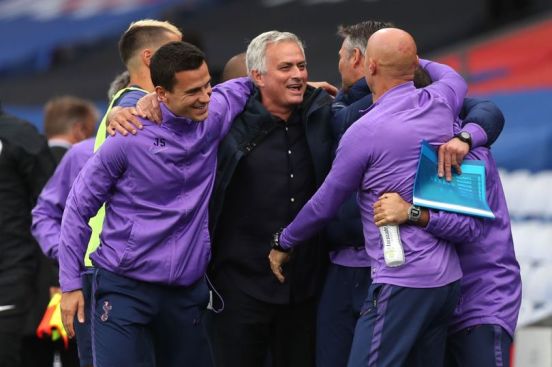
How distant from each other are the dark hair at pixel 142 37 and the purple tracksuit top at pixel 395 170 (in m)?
1.18

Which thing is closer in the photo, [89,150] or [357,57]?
[357,57]

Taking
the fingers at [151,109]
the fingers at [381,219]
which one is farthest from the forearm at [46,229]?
the fingers at [381,219]

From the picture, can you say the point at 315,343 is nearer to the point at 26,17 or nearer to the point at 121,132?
the point at 121,132

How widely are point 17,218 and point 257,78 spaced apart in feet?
5.31

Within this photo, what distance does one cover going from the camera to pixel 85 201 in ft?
18.9

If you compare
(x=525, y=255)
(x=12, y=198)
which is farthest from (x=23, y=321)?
(x=525, y=255)

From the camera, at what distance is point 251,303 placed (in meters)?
6.22

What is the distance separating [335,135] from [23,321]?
200 centimetres

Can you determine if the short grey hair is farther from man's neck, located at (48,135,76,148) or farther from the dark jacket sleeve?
man's neck, located at (48,135,76,148)

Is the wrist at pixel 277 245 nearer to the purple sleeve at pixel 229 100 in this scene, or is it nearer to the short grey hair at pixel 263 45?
the purple sleeve at pixel 229 100

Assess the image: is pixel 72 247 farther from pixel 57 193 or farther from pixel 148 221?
pixel 57 193

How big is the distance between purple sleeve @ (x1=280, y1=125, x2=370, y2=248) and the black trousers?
49cm

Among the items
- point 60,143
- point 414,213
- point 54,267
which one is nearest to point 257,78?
point 414,213

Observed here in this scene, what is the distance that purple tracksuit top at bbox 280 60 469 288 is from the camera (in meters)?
5.53
